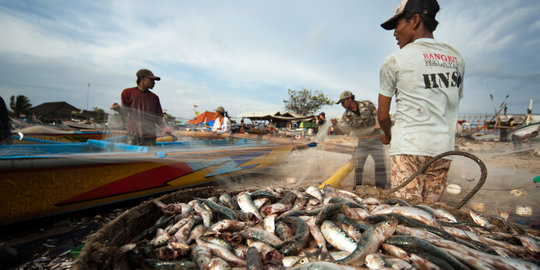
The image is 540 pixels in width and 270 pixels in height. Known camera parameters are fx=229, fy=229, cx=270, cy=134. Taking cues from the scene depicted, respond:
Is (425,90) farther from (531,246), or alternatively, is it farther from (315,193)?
(315,193)

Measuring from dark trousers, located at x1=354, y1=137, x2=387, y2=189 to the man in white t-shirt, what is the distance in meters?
1.89

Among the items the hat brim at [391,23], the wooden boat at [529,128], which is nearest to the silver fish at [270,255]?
the hat brim at [391,23]

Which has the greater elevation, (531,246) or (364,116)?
(364,116)

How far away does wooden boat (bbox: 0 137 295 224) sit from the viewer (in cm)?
318

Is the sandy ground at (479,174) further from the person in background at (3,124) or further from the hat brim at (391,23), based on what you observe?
the person in background at (3,124)

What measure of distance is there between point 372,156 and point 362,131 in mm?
730

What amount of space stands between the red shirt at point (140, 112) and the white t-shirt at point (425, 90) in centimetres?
458

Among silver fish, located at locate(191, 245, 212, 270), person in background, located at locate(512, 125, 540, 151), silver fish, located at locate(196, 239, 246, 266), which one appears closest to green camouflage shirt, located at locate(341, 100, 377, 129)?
person in background, located at locate(512, 125, 540, 151)

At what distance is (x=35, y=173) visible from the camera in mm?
3258

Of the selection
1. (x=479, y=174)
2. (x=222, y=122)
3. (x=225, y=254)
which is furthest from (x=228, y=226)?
Result: (x=222, y=122)

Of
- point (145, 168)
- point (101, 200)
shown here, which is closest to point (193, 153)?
point (145, 168)

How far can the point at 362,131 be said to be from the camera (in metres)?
4.93

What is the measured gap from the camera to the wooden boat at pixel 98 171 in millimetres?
3184

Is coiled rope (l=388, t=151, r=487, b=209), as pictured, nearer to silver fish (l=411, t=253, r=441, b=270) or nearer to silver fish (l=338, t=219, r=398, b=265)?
silver fish (l=338, t=219, r=398, b=265)
